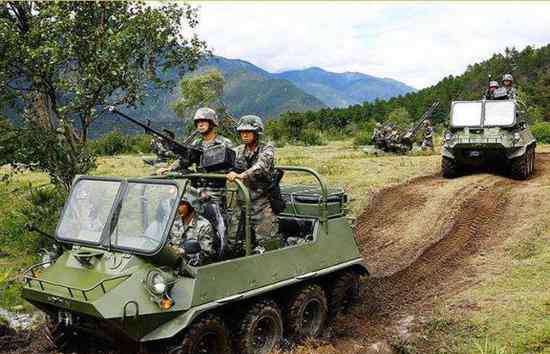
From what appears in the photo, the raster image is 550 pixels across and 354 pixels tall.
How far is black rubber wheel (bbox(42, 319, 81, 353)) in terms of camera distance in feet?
20.2

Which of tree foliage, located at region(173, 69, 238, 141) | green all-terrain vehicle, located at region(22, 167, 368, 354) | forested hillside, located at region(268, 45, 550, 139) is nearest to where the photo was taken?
green all-terrain vehicle, located at region(22, 167, 368, 354)

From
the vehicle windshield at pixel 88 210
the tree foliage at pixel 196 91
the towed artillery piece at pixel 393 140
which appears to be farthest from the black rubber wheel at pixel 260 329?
the tree foliage at pixel 196 91

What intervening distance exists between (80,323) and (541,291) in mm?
5374

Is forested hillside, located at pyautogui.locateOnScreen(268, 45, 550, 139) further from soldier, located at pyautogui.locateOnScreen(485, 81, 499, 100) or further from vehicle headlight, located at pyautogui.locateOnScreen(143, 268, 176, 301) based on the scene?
vehicle headlight, located at pyautogui.locateOnScreen(143, 268, 176, 301)

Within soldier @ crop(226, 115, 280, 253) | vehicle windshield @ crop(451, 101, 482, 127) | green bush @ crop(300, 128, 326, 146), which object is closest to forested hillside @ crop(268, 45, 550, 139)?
green bush @ crop(300, 128, 326, 146)

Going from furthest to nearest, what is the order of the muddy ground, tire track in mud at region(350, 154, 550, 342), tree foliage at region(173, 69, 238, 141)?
tree foliage at region(173, 69, 238, 141)
tire track in mud at region(350, 154, 550, 342)
the muddy ground

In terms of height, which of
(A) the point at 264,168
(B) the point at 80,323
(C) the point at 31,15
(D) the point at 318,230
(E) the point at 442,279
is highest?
(C) the point at 31,15

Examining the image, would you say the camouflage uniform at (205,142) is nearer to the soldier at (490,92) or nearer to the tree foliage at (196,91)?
the soldier at (490,92)

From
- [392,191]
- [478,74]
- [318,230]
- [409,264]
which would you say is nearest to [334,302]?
[318,230]

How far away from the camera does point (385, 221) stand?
12.1m

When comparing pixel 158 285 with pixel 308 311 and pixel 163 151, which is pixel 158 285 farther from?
pixel 163 151

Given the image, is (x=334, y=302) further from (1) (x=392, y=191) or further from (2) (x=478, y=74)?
(2) (x=478, y=74)

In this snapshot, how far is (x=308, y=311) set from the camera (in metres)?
7.18

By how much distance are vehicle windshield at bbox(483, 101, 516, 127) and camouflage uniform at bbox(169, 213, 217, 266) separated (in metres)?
10.5
